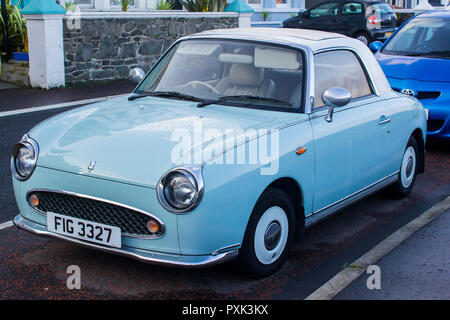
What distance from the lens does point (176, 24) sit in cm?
1558

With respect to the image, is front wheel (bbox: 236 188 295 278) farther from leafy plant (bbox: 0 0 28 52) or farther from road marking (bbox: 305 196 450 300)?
leafy plant (bbox: 0 0 28 52)

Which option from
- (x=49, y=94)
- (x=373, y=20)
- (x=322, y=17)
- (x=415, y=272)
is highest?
(x=322, y=17)

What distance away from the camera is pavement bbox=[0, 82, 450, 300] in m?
4.17

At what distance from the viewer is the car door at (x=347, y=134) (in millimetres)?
4805

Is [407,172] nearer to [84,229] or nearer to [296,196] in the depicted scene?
[296,196]

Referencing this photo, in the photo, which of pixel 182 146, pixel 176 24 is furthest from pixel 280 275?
pixel 176 24

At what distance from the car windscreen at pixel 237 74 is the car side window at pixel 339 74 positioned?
19cm

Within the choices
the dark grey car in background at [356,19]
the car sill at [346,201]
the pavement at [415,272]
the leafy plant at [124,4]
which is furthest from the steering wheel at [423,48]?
the dark grey car in background at [356,19]

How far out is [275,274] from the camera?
4461 millimetres

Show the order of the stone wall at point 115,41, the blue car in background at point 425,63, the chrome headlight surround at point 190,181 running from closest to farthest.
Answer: the chrome headlight surround at point 190,181
the blue car in background at point 425,63
the stone wall at point 115,41

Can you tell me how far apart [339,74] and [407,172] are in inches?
56.3

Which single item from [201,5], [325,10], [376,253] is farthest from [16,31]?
[325,10]

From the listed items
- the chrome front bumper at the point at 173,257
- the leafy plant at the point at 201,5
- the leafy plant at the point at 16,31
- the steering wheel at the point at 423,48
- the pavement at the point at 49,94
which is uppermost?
the leafy plant at the point at 201,5

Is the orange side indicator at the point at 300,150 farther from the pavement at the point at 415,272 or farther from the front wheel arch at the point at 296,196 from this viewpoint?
the pavement at the point at 415,272
